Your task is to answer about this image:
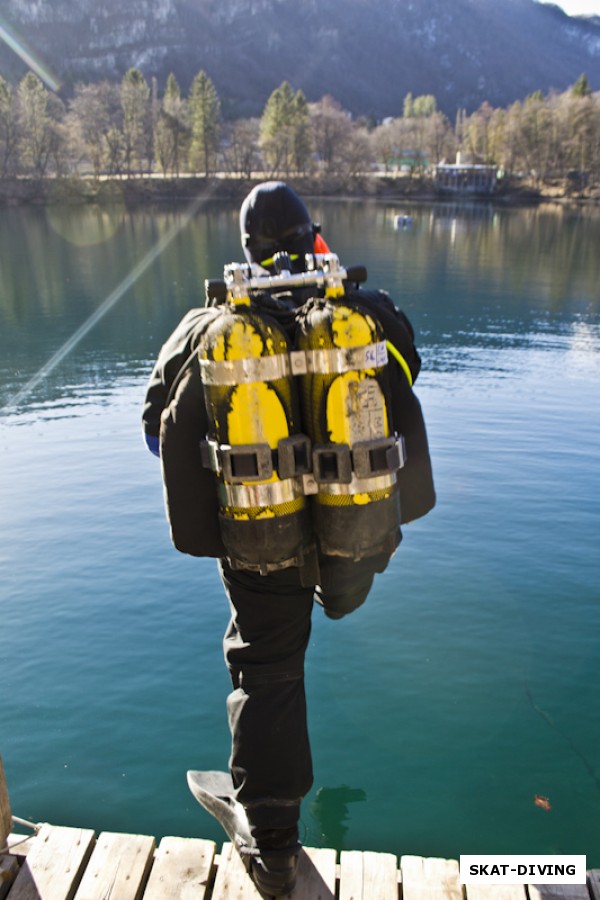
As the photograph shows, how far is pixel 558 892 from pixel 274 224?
296cm

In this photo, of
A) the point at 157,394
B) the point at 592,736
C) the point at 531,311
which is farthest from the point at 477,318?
the point at 157,394

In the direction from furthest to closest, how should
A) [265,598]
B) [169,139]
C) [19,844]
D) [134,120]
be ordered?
[169,139] → [134,120] → [19,844] → [265,598]

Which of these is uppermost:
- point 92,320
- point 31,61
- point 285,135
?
point 31,61

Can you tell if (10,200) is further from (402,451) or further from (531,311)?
(402,451)

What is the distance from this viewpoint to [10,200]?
70250mm

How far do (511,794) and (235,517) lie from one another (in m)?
2.78

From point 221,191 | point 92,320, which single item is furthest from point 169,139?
point 92,320

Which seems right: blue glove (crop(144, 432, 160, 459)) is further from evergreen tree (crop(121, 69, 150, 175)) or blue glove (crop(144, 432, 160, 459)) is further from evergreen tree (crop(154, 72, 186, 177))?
evergreen tree (crop(154, 72, 186, 177))

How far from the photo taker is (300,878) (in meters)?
3.01

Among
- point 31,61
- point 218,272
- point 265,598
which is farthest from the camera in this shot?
point 31,61

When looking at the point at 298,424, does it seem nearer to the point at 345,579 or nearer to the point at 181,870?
the point at 345,579

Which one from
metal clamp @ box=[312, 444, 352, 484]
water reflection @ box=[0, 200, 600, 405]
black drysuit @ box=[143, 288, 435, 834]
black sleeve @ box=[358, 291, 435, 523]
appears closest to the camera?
metal clamp @ box=[312, 444, 352, 484]

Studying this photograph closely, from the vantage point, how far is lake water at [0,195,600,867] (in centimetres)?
419

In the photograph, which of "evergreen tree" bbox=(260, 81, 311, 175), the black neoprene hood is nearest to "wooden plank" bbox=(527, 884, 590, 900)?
the black neoprene hood
